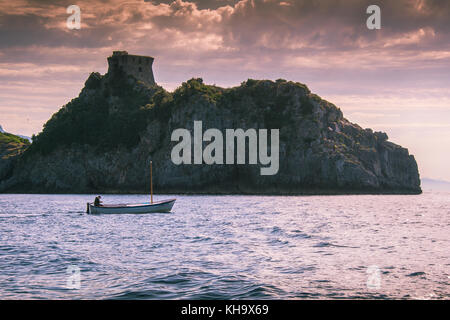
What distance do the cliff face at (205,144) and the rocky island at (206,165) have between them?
0.36 metres

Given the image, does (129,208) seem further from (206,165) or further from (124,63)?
(124,63)

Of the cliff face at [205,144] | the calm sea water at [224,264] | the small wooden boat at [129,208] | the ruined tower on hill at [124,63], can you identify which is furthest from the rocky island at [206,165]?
the calm sea water at [224,264]

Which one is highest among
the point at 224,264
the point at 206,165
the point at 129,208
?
the point at 206,165

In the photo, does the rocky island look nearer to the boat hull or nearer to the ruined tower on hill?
the ruined tower on hill

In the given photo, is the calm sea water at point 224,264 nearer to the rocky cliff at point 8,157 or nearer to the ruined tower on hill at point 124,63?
the rocky cliff at point 8,157

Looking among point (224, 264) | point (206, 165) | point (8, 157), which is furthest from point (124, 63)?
point (224, 264)

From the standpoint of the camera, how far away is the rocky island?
153m

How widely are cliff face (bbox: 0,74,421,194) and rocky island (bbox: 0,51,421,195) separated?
36 centimetres

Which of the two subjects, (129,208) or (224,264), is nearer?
(224,264)

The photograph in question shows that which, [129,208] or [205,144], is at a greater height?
[205,144]

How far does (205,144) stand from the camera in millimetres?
157250

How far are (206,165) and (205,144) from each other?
776 cm
